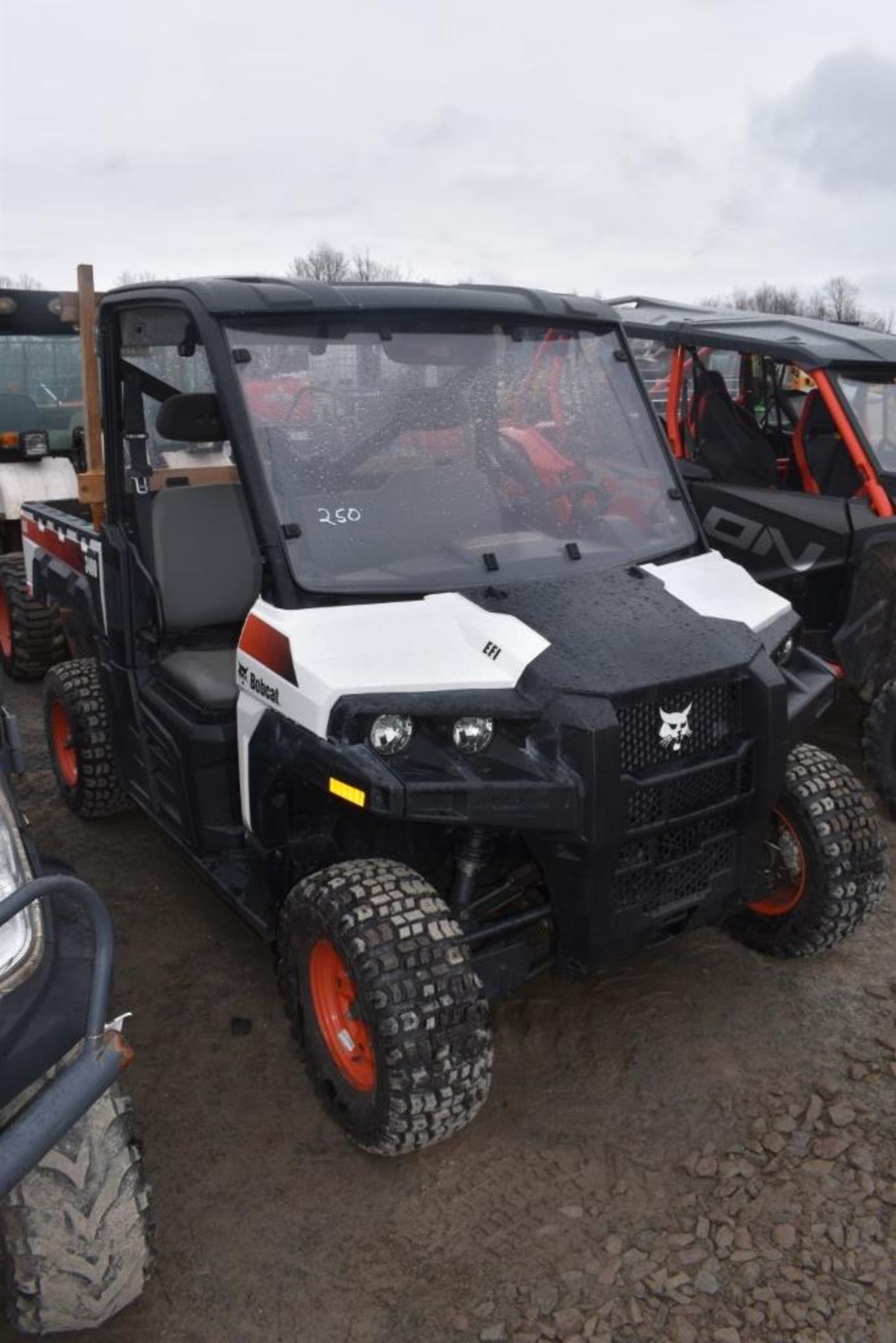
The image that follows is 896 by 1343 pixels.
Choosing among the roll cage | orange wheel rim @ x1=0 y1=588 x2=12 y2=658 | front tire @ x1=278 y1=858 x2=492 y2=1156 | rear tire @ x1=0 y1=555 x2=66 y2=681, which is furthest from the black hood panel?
orange wheel rim @ x1=0 y1=588 x2=12 y2=658

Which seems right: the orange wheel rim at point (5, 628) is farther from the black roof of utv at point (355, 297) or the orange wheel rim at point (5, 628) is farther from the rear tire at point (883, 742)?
the rear tire at point (883, 742)

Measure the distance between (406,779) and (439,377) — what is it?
1.28m

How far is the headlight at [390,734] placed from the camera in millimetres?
2738

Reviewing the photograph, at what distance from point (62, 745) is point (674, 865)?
9.95ft

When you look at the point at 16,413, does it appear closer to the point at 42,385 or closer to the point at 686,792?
the point at 42,385

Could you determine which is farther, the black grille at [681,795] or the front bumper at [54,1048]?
the black grille at [681,795]

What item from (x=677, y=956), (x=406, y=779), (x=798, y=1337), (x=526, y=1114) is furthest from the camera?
(x=677, y=956)

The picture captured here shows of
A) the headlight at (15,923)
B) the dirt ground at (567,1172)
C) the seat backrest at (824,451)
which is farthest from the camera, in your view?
the seat backrest at (824,451)

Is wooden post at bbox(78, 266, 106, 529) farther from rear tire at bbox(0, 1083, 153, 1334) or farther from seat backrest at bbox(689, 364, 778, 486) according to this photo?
rear tire at bbox(0, 1083, 153, 1334)

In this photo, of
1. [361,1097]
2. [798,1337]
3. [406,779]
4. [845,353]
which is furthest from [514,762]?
[845,353]

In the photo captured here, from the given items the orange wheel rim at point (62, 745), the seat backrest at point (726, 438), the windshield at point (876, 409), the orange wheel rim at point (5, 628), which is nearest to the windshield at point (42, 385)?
the orange wheel rim at point (5, 628)

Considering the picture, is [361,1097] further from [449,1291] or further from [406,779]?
[406,779]

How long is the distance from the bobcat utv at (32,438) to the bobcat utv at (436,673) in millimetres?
2695

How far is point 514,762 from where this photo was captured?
273 centimetres
